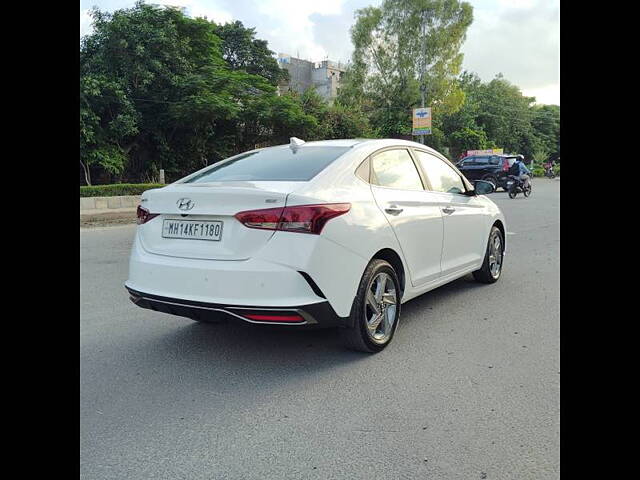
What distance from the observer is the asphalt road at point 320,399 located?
2465mm

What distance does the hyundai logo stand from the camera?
353 cm

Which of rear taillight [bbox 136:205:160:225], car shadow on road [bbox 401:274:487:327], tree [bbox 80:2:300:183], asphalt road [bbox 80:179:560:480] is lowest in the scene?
asphalt road [bbox 80:179:560:480]

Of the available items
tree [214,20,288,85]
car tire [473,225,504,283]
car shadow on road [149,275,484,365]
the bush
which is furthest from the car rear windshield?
tree [214,20,288,85]

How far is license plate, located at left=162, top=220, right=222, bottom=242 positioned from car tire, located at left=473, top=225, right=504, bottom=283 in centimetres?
339

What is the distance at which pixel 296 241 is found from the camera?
3.28m

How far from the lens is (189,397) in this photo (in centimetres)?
318

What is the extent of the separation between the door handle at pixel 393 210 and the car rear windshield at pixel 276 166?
0.54 meters

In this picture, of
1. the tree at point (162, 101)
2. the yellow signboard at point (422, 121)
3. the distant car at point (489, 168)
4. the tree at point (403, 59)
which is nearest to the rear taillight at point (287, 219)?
the tree at point (162, 101)

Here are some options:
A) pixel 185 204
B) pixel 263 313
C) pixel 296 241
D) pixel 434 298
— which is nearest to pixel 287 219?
pixel 296 241

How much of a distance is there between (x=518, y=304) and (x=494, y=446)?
9.36ft

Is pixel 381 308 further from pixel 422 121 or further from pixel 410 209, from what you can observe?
pixel 422 121

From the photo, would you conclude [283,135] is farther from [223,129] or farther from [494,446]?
[494,446]

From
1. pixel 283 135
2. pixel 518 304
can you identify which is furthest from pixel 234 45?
pixel 518 304

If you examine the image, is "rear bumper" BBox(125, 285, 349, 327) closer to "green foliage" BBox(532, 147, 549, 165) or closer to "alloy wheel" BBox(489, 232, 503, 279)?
"alloy wheel" BBox(489, 232, 503, 279)
